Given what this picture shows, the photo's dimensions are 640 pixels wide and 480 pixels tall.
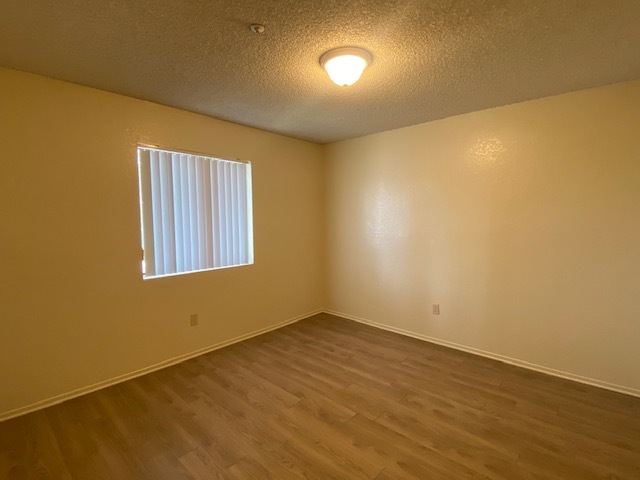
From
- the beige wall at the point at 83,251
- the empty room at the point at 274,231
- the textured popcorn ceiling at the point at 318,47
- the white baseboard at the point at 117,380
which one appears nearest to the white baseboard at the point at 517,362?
the empty room at the point at 274,231

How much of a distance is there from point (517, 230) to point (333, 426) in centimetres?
236

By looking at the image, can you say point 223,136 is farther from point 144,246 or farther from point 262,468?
point 262,468

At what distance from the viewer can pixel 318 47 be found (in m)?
1.78

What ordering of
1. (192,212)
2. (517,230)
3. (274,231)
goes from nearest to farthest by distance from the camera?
1. (517,230)
2. (192,212)
3. (274,231)

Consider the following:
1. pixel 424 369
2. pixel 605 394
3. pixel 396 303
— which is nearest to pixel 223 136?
pixel 396 303

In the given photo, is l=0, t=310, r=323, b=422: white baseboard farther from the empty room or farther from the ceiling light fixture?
the ceiling light fixture

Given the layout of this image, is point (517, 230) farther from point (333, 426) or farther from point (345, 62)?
point (333, 426)

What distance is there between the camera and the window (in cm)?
268

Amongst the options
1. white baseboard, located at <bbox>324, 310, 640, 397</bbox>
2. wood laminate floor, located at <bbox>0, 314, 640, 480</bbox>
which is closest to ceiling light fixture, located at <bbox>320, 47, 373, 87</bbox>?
wood laminate floor, located at <bbox>0, 314, 640, 480</bbox>

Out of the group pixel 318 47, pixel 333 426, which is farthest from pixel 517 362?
pixel 318 47

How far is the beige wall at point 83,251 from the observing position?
80.4 inches

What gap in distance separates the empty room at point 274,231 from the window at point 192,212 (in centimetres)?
2

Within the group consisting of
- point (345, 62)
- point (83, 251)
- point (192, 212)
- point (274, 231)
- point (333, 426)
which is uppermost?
point (345, 62)

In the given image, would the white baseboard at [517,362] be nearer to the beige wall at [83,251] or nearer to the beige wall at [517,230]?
the beige wall at [517,230]
